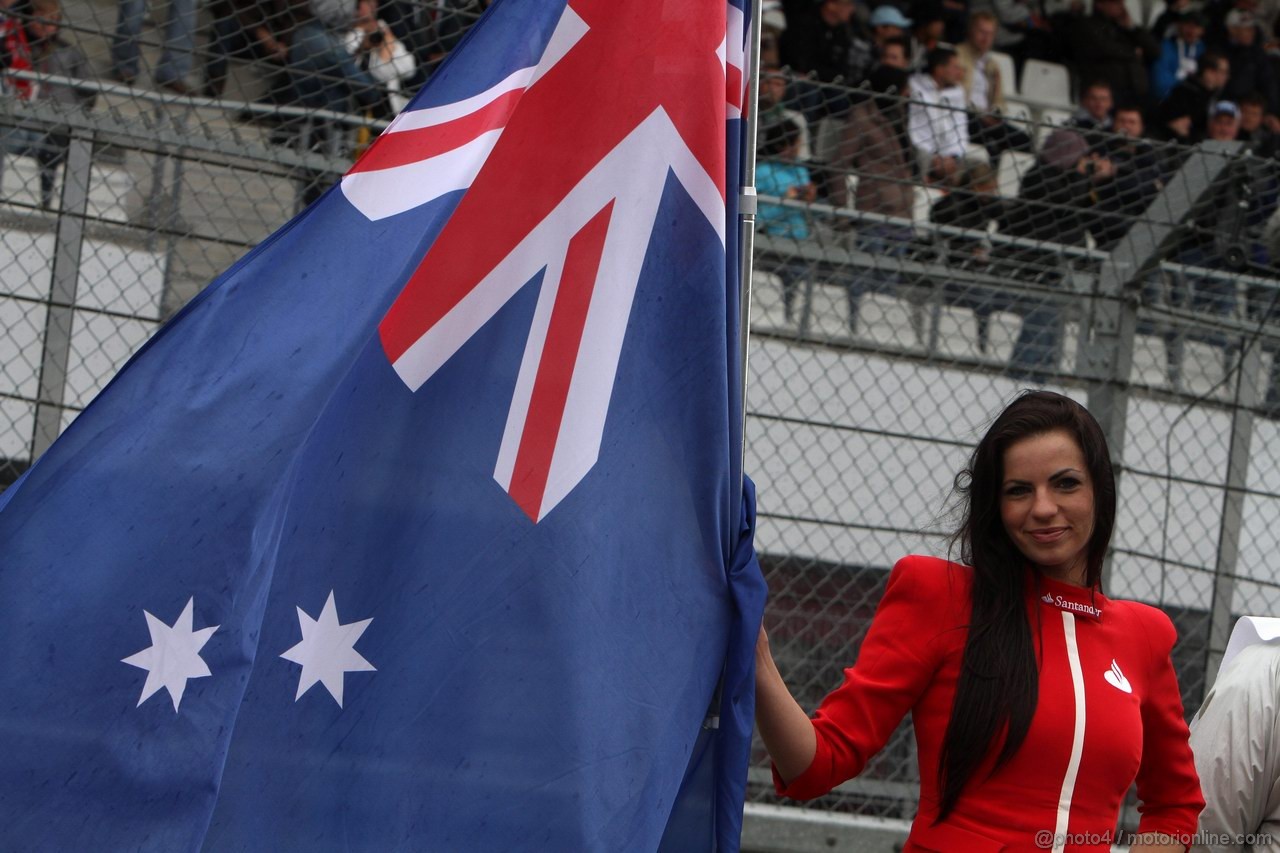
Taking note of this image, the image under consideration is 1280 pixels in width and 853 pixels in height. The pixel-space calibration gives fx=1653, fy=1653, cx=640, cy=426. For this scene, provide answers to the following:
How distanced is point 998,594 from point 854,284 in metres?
2.14

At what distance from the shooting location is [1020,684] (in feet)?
7.72

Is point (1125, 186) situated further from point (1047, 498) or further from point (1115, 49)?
point (1115, 49)

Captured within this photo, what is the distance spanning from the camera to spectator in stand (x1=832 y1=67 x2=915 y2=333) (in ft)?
14.6

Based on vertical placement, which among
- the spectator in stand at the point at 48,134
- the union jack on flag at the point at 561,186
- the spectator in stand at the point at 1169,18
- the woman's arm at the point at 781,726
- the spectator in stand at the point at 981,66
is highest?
the spectator in stand at the point at 1169,18

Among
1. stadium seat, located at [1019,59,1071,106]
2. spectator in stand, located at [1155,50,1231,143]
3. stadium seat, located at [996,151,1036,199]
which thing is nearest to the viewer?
stadium seat, located at [996,151,1036,199]

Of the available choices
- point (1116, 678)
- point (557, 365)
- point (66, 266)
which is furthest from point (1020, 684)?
point (66, 266)

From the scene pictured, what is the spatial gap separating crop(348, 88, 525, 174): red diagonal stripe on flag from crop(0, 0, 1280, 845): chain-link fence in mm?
1560

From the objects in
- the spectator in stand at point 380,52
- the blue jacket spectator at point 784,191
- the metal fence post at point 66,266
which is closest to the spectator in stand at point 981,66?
the blue jacket spectator at point 784,191

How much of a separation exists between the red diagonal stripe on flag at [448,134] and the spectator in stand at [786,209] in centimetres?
187

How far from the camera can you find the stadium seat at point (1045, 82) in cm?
1030

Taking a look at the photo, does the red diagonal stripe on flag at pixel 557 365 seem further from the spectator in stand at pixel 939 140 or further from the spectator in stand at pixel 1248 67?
the spectator in stand at pixel 1248 67

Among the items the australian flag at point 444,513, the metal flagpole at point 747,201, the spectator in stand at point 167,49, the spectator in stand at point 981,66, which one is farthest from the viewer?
the spectator in stand at point 981,66

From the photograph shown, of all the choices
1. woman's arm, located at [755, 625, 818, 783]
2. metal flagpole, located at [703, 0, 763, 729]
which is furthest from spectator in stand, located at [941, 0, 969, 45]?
woman's arm, located at [755, 625, 818, 783]

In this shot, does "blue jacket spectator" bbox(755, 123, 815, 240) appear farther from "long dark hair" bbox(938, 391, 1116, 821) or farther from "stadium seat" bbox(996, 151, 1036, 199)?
"long dark hair" bbox(938, 391, 1116, 821)
